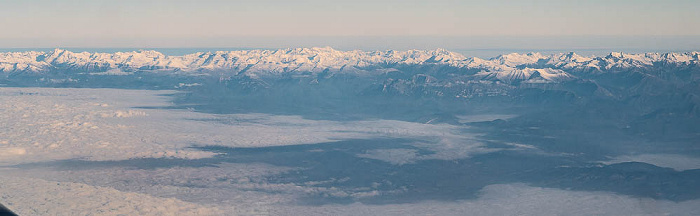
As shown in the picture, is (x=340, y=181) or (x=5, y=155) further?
(x=5, y=155)

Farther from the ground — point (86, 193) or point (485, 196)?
point (86, 193)

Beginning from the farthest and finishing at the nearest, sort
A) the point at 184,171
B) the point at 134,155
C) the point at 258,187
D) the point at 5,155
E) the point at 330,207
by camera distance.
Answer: the point at 134,155 < the point at 5,155 < the point at 184,171 < the point at 258,187 < the point at 330,207

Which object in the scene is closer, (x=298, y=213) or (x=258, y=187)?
(x=298, y=213)

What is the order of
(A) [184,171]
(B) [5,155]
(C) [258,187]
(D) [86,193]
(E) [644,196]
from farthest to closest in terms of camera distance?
(B) [5,155] < (A) [184,171] < (E) [644,196] < (C) [258,187] < (D) [86,193]

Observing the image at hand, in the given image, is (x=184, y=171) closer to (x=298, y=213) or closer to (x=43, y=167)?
(x=43, y=167)

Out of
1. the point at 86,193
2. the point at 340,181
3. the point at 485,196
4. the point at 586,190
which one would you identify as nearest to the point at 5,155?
the point at 86,193

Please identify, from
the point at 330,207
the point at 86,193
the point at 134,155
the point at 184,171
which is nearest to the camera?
the point at 86,193

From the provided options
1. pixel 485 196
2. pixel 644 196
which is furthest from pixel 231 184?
pixel 644 196

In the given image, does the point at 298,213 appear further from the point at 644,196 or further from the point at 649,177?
the point at 649,177

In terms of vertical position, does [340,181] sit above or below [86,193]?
below
